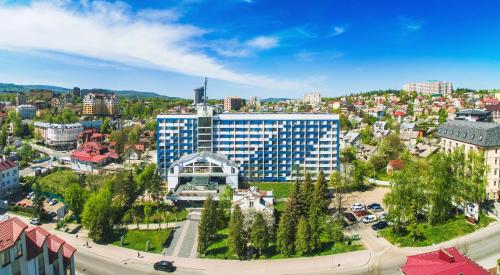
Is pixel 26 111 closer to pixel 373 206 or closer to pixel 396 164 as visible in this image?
pixel 396 164

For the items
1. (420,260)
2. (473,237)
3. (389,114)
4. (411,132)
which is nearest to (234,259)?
(420,260)

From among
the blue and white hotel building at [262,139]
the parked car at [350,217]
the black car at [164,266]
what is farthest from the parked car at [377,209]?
the black car at [164,266]

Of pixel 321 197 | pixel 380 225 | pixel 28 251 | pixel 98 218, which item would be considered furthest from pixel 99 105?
pixel 28 251

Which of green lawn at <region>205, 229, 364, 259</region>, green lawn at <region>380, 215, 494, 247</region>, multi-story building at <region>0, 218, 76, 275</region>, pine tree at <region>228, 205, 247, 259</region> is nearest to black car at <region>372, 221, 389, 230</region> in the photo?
green lawn at <region>380, 215, 494, 247</region>

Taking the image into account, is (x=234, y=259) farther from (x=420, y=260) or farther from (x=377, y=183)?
(x=377, y=183)

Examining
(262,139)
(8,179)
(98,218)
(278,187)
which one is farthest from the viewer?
(262,139)

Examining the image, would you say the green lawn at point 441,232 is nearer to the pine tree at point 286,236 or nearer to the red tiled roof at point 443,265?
the pine tree at point 286,236
